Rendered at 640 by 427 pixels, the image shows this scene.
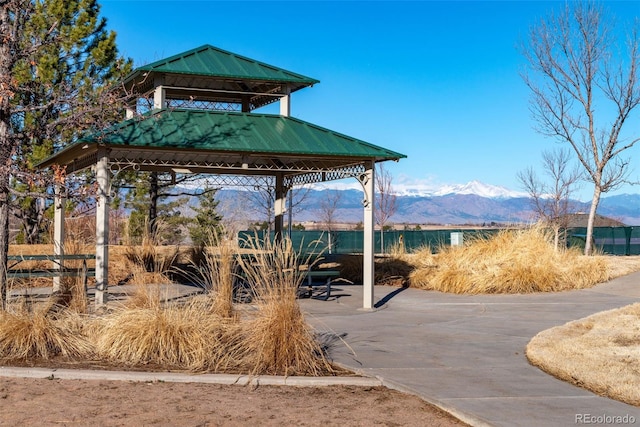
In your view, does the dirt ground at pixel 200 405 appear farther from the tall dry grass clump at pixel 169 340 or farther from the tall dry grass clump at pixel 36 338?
the tall dry grass clump at pixel 36 338

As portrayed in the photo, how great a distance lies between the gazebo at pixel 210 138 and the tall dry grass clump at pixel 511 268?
375 centimetres

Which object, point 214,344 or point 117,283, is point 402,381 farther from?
point 117,283

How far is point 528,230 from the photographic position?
19.0 meters

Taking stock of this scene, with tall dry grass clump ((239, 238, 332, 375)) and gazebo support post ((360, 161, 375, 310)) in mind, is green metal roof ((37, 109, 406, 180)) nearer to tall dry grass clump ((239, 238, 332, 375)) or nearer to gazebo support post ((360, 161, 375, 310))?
gazebo support post ((360, 161, 375, 310))

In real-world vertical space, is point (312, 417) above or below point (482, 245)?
below

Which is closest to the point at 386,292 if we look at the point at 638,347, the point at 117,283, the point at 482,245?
the point at 482,245

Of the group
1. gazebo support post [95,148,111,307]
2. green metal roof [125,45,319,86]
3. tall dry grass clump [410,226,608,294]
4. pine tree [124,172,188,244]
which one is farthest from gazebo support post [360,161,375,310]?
pine tree [124,172,188,244]

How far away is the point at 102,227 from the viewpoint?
12.1m

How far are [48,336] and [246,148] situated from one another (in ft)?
18.9

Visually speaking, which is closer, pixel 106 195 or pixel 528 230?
pixel 106 195

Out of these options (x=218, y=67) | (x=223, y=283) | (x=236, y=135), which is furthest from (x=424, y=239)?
(x=223, y=283)

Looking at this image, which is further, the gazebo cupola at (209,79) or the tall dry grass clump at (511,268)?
the tall dry grass clump at (511,268)

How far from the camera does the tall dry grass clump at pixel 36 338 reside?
25.9 feet

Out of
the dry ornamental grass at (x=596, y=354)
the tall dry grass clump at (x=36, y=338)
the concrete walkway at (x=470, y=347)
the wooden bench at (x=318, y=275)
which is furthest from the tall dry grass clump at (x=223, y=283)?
the wooden bench at (x=318, y=275)
